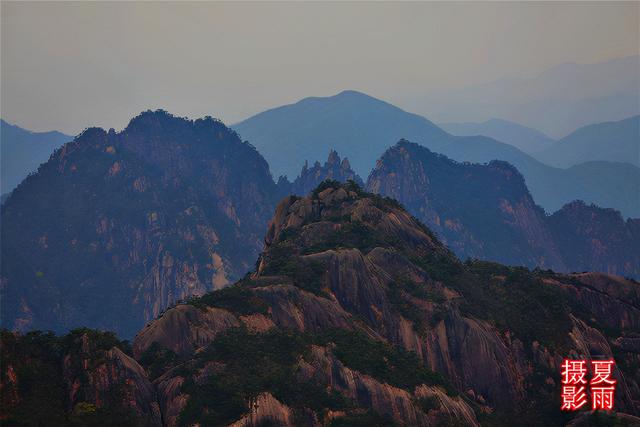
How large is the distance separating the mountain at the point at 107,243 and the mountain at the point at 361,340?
72698mm

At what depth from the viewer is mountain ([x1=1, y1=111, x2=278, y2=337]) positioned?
15350 centimetres

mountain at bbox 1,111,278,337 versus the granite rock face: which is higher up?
mountain at bbox 1,111,278,337

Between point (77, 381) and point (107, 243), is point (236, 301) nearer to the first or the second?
point (77, 381)

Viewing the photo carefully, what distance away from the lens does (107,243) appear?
173 m

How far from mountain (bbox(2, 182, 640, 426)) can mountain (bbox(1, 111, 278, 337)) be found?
72698 mm

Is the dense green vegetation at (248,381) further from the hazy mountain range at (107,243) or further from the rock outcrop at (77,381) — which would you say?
the hazy mountain range at (107,243)

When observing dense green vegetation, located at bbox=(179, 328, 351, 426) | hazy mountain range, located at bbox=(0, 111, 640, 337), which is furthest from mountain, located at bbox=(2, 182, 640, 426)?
hazy mountain range, located at bbox=(0, 111, 640, 337)

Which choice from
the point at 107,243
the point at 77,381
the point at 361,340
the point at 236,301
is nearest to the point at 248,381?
the point at 77,381

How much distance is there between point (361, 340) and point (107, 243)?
11588 centimetres

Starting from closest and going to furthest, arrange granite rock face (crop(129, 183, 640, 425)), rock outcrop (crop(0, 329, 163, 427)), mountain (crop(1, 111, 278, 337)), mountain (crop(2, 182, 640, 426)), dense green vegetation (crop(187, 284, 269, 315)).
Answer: rock outcrop (crop(0, 329, 163, 427)), mountain (crop(2, 182, 640, 426)), granite rock face (crop(129, 183, 640, 425)), dense green vegetation (crop(187, 284, 269, 315)), mountain (crop(1, 111, 278, 337))

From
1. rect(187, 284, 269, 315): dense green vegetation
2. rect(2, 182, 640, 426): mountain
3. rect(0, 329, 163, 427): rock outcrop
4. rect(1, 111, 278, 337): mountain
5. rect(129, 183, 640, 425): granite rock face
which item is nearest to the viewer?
rect(0, 329, 163, 427): rock outcrop

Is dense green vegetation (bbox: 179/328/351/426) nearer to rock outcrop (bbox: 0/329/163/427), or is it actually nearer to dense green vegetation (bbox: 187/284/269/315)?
rock outcrop (bbox: 0/329/163/427)

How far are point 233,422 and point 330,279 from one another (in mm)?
24514

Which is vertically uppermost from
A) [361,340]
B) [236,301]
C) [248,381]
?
[236,301]
